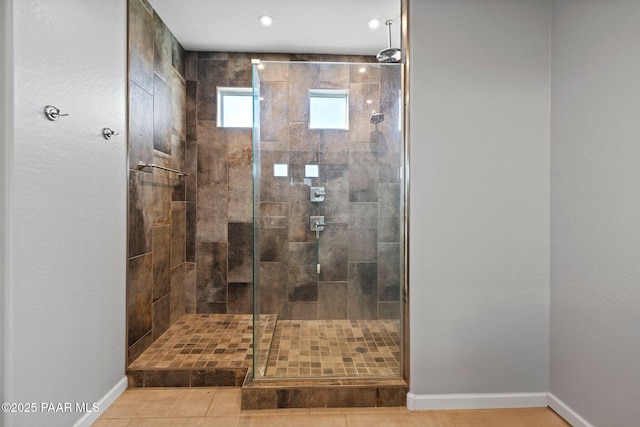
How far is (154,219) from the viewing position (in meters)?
2.69

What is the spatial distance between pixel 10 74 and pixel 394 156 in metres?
1.78

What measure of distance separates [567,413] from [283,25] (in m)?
3.12

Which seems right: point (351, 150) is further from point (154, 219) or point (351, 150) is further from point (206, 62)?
point (206, 62)

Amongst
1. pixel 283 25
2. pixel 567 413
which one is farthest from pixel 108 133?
pixel 567 413

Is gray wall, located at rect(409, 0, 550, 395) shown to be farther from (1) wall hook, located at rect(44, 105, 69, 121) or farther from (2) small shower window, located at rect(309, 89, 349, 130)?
(1) wall hook, located at rect(44, 105, 69, 121)

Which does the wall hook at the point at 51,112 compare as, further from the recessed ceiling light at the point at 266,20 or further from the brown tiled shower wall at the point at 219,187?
the brown tiled shower wall at the point at 219,187

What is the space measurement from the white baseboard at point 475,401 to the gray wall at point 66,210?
69.1 inches

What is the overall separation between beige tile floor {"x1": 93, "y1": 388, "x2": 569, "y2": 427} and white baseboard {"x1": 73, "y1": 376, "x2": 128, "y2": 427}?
0.09ft

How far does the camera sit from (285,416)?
6.39 ft

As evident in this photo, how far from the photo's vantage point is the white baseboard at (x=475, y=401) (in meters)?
2.02

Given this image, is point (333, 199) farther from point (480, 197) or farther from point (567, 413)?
point (567, 413)

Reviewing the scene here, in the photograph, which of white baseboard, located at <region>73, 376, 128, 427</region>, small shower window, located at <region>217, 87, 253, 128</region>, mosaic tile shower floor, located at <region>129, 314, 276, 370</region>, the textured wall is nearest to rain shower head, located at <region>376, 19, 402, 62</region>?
small shower window, located at <region>217, 87, 253, 128</region>

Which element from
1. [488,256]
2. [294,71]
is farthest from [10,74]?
[488,256]

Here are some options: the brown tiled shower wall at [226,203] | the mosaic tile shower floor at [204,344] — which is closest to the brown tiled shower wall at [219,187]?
the brown tiled shower wall at [226,203]
